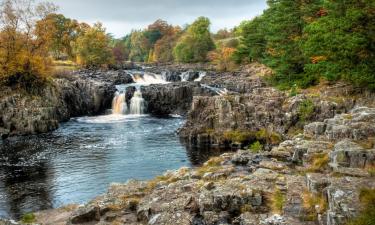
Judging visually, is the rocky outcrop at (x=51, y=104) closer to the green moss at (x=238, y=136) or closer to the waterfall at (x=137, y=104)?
the waterfall at (x=137, y=104)

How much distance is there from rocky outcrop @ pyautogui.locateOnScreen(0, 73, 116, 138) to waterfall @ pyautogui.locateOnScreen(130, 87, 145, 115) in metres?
4.38

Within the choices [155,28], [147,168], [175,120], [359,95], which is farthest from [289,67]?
[155,28]

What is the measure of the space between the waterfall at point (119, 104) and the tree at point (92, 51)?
42719 millimetres

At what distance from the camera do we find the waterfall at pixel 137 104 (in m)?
68.2

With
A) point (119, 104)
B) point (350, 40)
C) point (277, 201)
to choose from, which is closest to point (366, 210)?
point (277, 201)

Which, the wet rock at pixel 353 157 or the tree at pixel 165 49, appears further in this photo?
the tree at pixel 165 49

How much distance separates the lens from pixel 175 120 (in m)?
61.9

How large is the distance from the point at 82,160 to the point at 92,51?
76010mm

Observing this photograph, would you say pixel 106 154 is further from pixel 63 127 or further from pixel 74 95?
pixel 74 95

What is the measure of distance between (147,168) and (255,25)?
59.8 metres

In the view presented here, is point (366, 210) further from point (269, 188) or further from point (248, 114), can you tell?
point (248, 114)

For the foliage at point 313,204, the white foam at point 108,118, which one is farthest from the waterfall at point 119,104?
the foliage at point 313,204

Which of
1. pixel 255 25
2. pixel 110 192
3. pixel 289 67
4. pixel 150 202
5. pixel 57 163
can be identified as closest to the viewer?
pixel 150 202

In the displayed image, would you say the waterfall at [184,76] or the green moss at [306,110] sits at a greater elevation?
the waterfall at [184,76]
